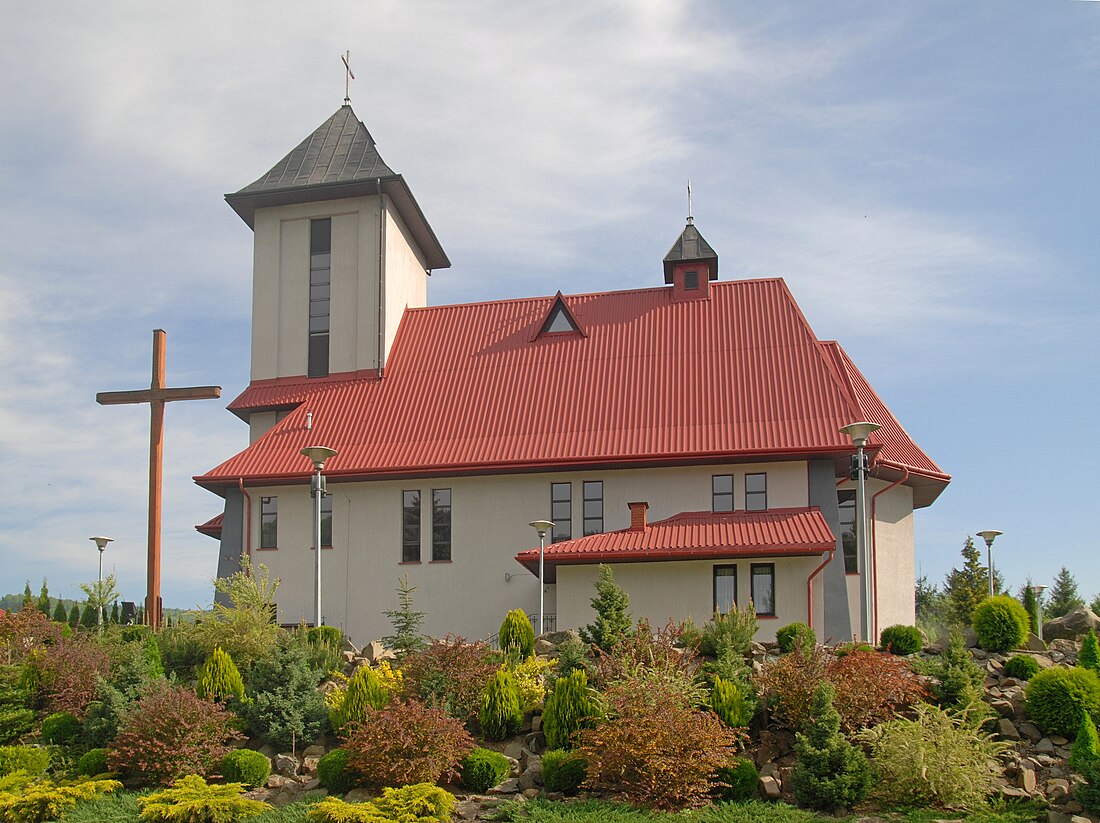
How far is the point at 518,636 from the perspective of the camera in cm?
2333

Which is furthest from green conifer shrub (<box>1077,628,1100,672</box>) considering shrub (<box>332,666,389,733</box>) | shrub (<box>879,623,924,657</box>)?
shrub (<box>332,666,389,733</box>)

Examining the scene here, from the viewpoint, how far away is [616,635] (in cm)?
2239

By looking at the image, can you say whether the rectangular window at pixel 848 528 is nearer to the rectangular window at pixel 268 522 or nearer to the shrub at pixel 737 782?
the shrub at pixel 737 782

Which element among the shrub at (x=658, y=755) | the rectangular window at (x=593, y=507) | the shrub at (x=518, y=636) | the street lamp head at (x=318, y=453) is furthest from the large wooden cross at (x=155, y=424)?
the shrub at (x=658, y=755)

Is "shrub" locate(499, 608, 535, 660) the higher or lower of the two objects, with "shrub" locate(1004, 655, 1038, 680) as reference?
higher

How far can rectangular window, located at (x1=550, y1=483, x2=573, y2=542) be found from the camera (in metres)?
30.3

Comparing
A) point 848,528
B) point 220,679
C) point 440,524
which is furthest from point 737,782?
point 440,524

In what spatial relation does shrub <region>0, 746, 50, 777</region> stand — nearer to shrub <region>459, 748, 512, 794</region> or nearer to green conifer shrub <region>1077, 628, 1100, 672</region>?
shrub <region>459, 748, 512, 794</region>

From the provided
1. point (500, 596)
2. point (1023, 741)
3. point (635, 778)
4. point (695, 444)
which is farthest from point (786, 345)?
point (635, 778)

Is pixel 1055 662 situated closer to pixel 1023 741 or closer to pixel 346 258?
pixel 1023 741

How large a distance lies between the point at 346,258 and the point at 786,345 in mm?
12869

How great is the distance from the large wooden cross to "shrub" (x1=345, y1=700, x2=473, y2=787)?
8884 millimetres

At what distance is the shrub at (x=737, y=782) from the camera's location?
57.5 ft

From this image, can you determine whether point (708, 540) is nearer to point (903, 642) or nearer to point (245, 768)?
point (903, 642)
